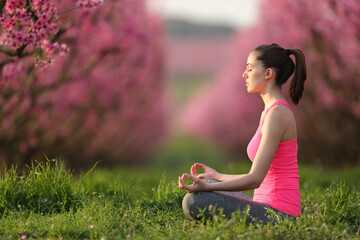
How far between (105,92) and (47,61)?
30.6 ft

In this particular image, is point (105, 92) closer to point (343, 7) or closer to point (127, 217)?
point (343, 7)

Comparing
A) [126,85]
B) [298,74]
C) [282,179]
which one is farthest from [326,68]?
[282,179]

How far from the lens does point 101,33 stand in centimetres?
1061

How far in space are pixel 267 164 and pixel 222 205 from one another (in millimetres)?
529

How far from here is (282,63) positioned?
4.18 m

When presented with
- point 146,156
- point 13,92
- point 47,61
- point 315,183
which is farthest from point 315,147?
point 146,156

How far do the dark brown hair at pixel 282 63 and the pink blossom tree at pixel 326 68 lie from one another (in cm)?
653

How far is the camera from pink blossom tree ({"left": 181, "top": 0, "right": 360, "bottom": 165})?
1101cm

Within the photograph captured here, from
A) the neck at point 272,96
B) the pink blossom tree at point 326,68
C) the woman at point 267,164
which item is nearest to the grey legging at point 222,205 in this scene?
the woman at point 267,164

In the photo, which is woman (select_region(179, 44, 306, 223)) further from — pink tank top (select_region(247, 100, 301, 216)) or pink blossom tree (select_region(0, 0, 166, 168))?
pink blossom tree (select_region(0, 0, 166, 168))

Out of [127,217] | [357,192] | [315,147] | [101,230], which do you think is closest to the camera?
[101,230]

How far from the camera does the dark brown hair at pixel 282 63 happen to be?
13.6 feet

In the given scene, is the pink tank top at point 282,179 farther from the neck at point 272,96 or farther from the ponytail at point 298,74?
the ponytail at point 298,74

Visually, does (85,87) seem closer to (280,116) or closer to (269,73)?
(269,73)
